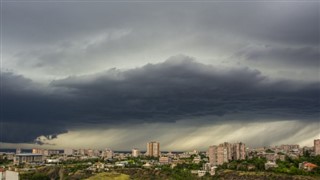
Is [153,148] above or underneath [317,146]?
above

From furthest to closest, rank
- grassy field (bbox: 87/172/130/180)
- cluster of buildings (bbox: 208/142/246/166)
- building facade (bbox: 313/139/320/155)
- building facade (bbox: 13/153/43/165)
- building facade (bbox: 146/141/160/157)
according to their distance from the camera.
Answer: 1. building facade (bbox: 146/141/160/157)
2. building facade (bbox: 13/153/43/165)
3. building facade (bbox: 313/139/320/155)
4. cluster of buildings (bbox: 208/142/246/166)
5. grassy field (bbox: 87/172/130/180)

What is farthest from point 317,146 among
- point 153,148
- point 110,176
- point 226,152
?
point 153,148

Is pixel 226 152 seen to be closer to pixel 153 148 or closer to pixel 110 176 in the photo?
pixel 110 176

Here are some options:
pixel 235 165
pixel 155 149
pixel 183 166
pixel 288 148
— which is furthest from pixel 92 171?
pixel 288 148

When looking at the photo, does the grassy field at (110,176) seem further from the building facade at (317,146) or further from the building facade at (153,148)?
the building facade at (153,148)

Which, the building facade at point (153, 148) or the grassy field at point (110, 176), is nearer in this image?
the grassy field at point (110, 176)

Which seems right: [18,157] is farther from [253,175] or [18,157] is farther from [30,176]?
[253,175]

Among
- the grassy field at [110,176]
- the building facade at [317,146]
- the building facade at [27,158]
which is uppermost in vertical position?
the building facade at [317,146]

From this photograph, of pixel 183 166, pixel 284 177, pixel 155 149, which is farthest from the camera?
pixel 155 149

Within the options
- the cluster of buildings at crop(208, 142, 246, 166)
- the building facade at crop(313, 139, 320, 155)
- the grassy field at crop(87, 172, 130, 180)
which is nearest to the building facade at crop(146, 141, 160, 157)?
the cluster of buildings at crop(208, 142, 246, 166)

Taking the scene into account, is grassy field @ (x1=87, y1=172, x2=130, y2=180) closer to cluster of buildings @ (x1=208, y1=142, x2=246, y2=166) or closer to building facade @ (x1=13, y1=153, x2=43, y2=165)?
cluster of buildings @ (x1=208, y1=142, x2=246, y2=166)

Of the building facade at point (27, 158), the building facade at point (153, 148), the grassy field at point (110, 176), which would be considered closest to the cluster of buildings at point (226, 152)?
the grassy field at point (110, 176)
